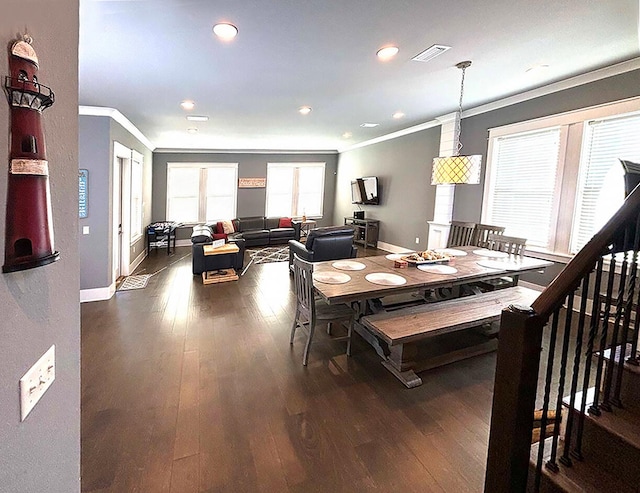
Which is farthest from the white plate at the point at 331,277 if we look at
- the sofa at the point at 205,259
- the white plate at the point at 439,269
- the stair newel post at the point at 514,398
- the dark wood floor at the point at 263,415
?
the sofa at the point at 205,259

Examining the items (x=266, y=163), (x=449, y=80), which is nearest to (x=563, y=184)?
(x=449, y=80)

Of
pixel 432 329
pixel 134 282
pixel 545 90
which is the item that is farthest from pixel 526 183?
pixel 134 282

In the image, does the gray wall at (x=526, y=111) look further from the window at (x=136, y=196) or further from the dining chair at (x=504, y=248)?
the window at (x=136, y=196)

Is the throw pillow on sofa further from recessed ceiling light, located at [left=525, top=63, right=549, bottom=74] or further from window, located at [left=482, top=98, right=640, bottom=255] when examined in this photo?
recessed ceiling light, located at [left=525, top=63, right=549, bottom=74]

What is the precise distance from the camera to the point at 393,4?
2.38 m

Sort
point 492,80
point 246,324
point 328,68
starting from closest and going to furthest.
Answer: point 328,68 → point 246,324 → point 492,80

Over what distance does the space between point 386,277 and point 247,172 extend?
25.5ft

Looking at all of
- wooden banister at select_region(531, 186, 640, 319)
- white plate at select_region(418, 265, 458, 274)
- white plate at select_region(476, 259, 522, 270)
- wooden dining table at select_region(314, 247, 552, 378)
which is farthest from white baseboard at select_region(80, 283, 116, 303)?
wooden banister at select_region(531, 186, 640, 319)

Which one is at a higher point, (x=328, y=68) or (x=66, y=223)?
(x=328, y=68)

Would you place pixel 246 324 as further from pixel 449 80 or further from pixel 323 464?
pixel 449 80

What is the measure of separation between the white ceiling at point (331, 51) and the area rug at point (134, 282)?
2615mm

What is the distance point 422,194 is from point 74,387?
681 cm

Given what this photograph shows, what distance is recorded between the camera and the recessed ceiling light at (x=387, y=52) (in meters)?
3.08

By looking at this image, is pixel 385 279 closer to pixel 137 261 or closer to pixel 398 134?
pixel 398 134
